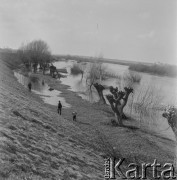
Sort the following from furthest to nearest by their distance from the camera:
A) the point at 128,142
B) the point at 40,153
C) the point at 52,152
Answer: the point at 128,142, the point at 52,152, the point at 40,153

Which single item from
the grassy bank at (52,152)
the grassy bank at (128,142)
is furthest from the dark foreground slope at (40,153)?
the grassy bank at (128,142)

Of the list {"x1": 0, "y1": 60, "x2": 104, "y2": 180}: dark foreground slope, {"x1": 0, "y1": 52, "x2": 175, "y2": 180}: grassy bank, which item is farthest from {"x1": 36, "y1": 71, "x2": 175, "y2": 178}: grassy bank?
{"x1": 0, "y1": 60, "x2": 104, "y2": 180}: dark foreground slope

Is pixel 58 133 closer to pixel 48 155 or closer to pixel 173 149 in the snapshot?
pixel 48 155

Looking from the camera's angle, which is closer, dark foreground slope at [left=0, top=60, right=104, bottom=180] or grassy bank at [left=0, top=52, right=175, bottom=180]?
dark foreground slope at [left=0, top=60, right=104, bottom=180]

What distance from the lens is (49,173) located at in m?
7.05

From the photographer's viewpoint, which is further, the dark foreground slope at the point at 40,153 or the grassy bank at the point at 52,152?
the grassy bank at the point at 52,152

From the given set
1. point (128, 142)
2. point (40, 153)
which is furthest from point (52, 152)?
point (128, 142)

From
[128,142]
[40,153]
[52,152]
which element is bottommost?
[128,142]

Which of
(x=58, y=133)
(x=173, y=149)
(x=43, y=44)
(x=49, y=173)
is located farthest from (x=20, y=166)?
(x=43, y=44)

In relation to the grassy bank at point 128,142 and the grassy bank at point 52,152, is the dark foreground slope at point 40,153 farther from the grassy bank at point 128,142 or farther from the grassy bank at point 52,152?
the grassy bank at point 128,142

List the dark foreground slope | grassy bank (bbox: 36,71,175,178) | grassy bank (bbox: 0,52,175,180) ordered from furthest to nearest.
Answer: grassy bank (bbox: 36,71,175,178), grassy bank (bbox: 0,52,175,180), the dark foreground slope

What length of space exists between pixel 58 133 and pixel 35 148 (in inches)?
142

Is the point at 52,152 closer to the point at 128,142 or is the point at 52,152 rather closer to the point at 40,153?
the point at 40,153

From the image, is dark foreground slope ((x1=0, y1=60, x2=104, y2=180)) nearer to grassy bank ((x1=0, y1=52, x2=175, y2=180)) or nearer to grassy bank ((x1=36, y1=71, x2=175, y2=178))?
grassy bank ((x1=0, y1=52, x2=175, y2=180))
